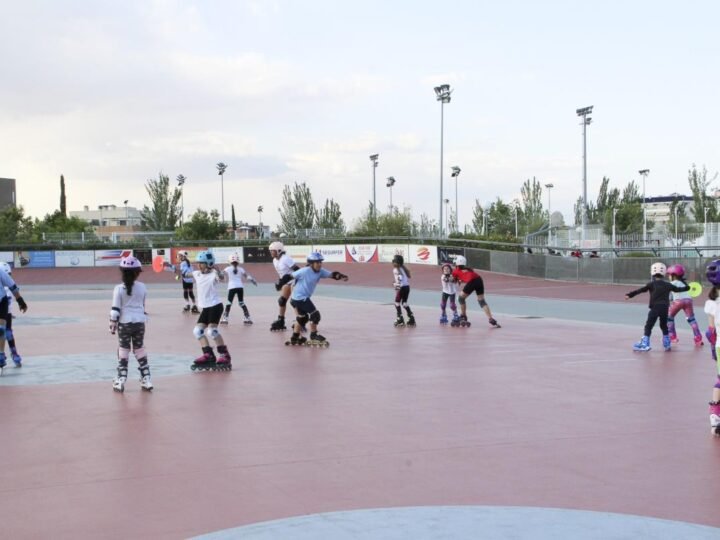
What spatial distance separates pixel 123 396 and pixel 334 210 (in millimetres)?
84205

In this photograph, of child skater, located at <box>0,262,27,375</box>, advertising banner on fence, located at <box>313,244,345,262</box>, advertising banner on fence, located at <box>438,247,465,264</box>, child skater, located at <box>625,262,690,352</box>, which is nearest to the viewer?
child skater, located at <box>0,262,27,375</box>

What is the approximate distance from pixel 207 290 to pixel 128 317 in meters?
2.01

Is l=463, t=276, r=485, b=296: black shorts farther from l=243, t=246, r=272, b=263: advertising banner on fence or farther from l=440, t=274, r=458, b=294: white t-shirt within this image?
l=243, t=246, r=272, b=263: advertising banner on fence

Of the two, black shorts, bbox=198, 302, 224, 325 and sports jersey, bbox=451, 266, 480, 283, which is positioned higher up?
sports jersey, bbox=451, 266, 480, 283

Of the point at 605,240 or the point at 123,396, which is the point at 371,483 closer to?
the point at 123,396

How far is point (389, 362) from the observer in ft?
42.7

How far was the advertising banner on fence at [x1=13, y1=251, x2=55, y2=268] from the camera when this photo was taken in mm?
57750

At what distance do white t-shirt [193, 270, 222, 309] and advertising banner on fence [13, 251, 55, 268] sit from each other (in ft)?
163

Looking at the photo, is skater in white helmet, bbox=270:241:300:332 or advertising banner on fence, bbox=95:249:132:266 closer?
skater in white helmet, bbox=270:241:300:332

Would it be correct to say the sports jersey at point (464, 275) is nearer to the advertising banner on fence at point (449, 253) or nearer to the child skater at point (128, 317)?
the child skater at point (128, 317)

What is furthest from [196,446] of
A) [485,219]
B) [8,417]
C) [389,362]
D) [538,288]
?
[485,219]

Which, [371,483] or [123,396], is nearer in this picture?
[371,483]

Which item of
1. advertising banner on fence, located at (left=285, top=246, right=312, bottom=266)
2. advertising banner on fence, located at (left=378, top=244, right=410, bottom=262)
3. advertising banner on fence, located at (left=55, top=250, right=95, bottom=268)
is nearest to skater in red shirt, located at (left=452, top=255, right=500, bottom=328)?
advertising banner on fence, located at (left=378, top=244, right=410, bottom=262)

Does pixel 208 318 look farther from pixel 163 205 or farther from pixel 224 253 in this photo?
pixel 163 205
